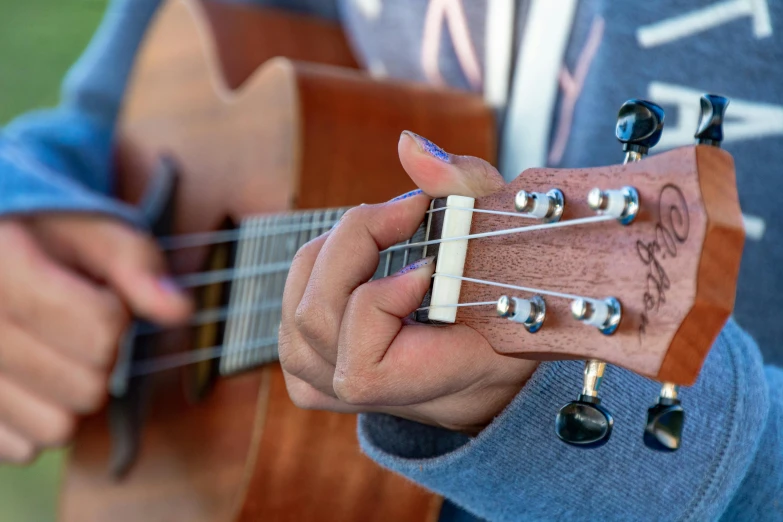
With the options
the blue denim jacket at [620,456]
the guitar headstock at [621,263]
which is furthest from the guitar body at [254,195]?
the guitar headstock at [621,263]

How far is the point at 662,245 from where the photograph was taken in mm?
319

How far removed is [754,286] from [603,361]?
357 millimetres

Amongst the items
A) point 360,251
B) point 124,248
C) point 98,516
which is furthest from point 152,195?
point 360,251

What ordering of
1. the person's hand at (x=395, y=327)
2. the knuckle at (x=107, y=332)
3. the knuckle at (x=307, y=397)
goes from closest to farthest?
1. the person's hand at (x=395, y=327)
2. the knuckle at (x=307, y=397)
3. the knuckle at (x=107, y=332)

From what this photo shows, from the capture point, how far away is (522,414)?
1.39 ft

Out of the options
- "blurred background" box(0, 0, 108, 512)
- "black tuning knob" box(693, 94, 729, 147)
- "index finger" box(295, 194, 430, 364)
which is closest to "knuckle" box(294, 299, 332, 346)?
"index finger" box(295, 194, 430, 364)

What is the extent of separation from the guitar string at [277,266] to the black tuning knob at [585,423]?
3.2 inches

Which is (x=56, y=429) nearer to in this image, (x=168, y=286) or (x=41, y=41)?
(x=168, y=286)

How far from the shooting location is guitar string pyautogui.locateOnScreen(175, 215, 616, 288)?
36 cm

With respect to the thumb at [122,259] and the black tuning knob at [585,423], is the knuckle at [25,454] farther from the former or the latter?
the black tuning knob at [585,423]

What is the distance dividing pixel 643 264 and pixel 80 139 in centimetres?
96

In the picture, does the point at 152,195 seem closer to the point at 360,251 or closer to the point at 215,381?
the point at 215,381

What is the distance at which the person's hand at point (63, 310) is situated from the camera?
82cm

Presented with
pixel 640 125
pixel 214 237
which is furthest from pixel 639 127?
pixel 214 237
